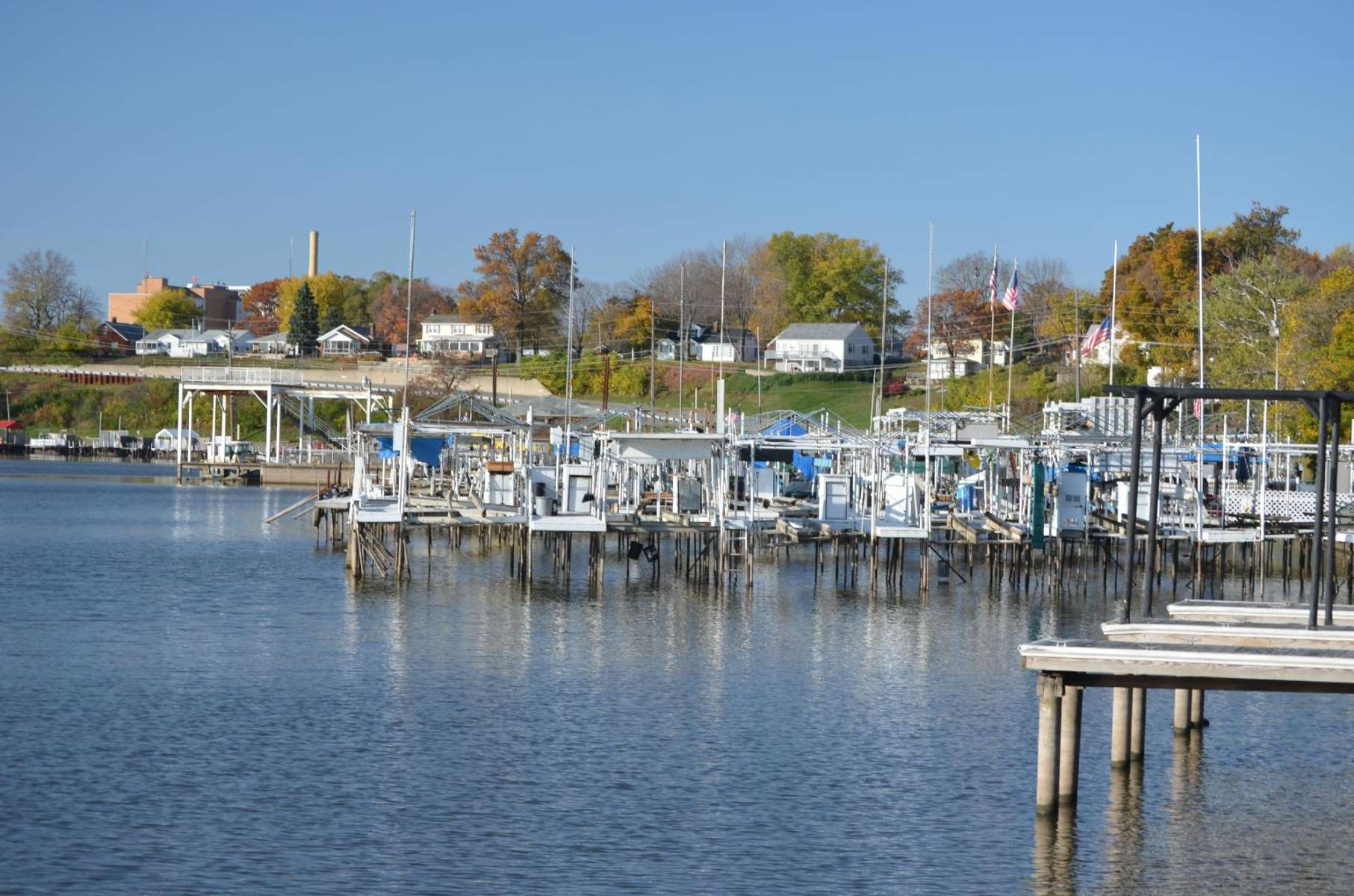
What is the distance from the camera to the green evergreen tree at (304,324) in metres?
156

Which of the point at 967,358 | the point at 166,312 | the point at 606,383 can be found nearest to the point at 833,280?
the point at 967,358

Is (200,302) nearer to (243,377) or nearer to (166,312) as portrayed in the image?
(166,312)

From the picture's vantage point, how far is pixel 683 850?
55.0 ft

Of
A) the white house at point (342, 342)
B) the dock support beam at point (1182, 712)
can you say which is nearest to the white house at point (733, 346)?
the white house at point (342, 342)

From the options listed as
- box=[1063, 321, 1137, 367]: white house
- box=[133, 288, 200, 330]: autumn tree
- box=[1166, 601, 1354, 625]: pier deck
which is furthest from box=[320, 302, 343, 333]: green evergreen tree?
box=[1166, 601, 1354, 625]: pier deck

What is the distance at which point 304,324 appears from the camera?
157 metres

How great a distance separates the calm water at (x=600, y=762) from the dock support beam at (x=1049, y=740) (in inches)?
14.0

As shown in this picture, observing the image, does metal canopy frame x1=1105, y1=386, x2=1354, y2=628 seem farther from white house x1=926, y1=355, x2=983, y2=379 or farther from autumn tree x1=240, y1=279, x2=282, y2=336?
autumn tree x1=240, y1=279, x2=282, y2=336

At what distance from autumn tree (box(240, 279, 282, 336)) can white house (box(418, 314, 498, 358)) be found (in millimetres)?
34697

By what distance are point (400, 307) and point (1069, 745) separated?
147 m

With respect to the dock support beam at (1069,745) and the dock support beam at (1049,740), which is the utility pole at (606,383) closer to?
the dock support beam at (1069,745)

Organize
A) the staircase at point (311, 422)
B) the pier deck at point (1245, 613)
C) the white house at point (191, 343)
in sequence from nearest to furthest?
the pier deck at point (1245, 613)
the staircase at point (311, 422)
the white house at point (191, 343)

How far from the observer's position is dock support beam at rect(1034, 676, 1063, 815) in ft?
53.6

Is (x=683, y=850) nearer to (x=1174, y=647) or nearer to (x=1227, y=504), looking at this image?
(x=1174, y=647)
